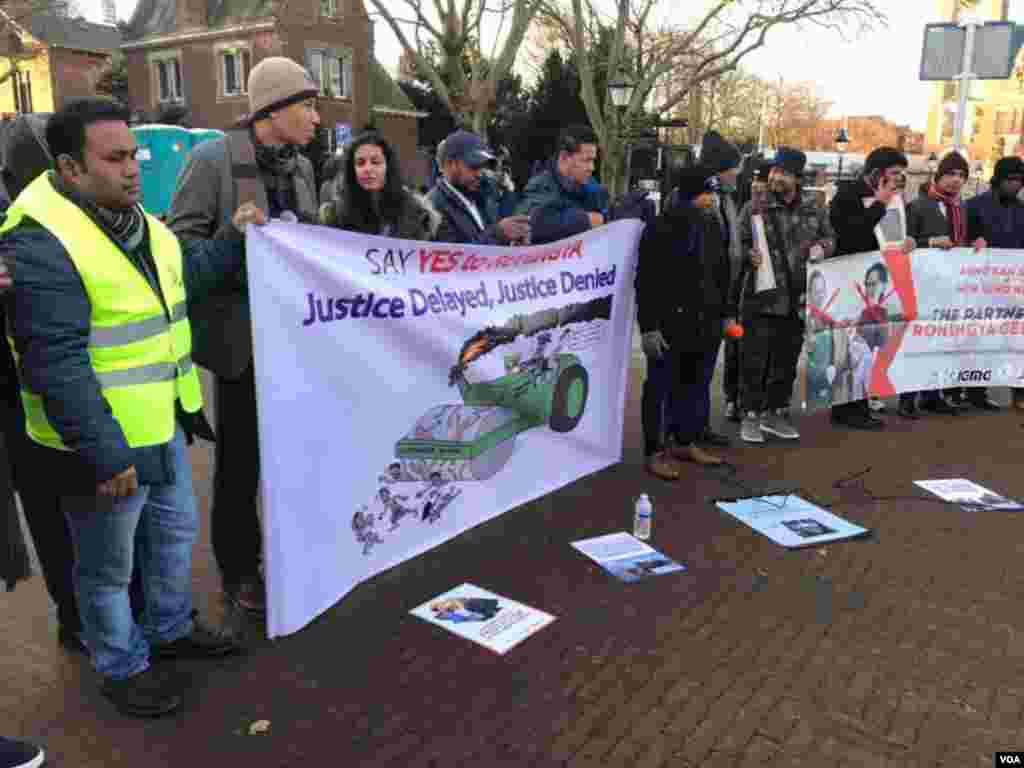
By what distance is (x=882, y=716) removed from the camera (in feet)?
9.52

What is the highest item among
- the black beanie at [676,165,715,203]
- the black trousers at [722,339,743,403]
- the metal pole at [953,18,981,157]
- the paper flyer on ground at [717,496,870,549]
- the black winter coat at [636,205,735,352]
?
the metal pole at [953,18,981,157]

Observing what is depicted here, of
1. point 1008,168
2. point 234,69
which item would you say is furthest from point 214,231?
point 234,69

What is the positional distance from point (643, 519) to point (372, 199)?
208 cm

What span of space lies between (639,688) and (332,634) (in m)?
1.22

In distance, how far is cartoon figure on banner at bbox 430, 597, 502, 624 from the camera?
3508 millimetres

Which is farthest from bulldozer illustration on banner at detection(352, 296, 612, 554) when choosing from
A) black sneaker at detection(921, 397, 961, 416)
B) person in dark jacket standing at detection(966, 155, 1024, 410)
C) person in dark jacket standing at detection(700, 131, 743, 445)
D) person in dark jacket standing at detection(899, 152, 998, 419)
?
person in dark jacket standing at detection(966, 155, 1024, 410)

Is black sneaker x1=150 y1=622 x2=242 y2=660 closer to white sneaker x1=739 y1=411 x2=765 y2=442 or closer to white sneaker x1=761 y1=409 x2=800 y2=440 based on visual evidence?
white sneaker x1=739 y1=411 x2=765 y2=442

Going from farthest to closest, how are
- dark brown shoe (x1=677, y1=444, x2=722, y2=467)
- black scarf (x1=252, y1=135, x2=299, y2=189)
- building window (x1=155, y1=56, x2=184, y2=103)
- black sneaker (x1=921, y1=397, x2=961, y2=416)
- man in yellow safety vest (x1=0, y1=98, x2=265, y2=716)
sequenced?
building window (x1=155, y1=56, x2=184, y2=103) → black sneaker (x1=921, y1=397, x2=961, y2=416) → dark brown shoe (x1=677, y1=444, x2=722, y2=467) → black scarf (x1=252, y1=135, x2=299, y2=189) → man in yellow safety vest (x1=0, y1=98, x2=265, y2=716)

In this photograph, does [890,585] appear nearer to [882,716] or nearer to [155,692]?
[882,716]

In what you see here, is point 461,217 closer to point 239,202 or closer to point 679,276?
point 679,276

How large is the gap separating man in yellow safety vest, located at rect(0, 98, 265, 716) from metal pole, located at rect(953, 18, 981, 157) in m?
9.91

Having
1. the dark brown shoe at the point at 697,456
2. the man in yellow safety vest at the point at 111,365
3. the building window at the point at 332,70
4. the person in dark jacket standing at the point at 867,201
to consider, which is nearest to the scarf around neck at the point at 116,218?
the man in yellow safety vest at the point at 111,365

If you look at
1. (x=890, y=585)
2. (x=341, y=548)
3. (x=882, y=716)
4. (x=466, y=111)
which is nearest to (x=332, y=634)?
(x=341, y=548)

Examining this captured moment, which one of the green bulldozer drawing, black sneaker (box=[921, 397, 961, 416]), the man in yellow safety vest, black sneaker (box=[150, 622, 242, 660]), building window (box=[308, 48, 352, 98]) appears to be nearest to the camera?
the man in yellow safety vest
